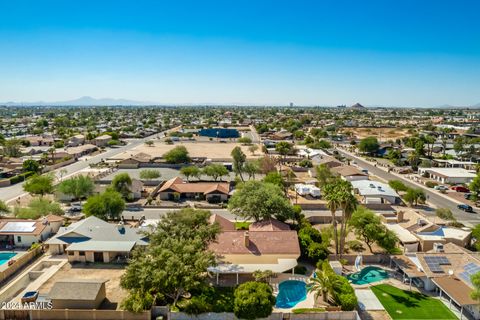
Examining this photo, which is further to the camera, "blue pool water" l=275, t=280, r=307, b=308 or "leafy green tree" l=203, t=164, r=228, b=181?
"leafy green tree" l=203, t=164, r=228, b=181

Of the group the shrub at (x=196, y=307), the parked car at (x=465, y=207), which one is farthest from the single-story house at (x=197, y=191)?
the parked car at (x=465, y=207)

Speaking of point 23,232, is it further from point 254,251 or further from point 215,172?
point 215,172

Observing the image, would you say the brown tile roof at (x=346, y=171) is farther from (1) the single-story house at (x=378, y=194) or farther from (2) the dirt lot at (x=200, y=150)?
(2) the dirt lot at (x=200, y=150)

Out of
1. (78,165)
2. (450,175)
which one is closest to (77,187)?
(78,165)

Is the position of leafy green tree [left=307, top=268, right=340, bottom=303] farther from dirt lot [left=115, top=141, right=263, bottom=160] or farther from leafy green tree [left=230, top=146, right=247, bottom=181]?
dirt lot [left=115, top=141, right=263, bottom=160]

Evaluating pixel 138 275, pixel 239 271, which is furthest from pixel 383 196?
pixel 138 275

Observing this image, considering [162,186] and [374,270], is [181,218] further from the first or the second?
[162,186]

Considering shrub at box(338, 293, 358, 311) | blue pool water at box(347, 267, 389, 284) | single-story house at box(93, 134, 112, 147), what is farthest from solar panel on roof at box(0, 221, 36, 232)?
single-story house at box(93, 134, 112, 147)
